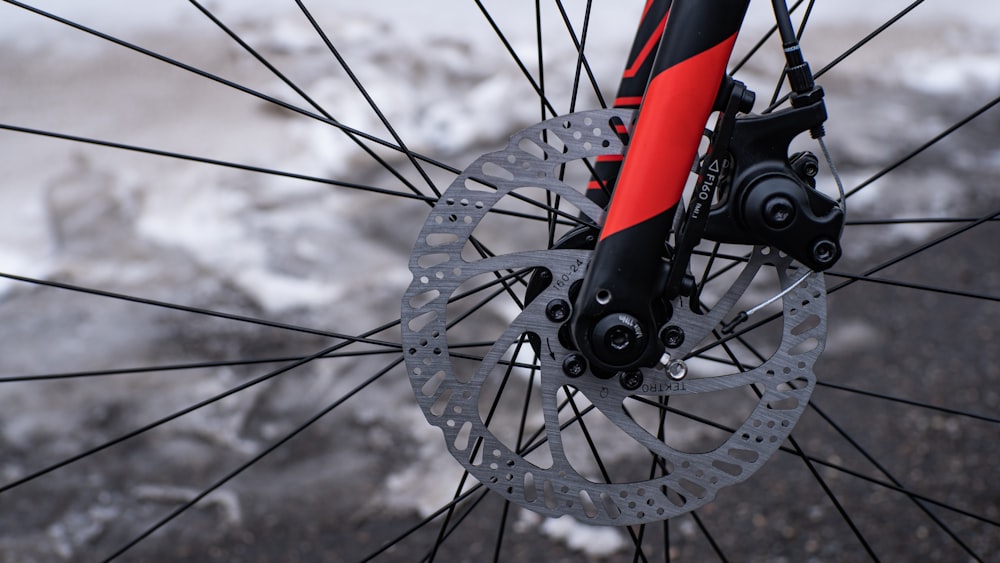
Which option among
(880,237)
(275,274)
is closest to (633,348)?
(275,274)

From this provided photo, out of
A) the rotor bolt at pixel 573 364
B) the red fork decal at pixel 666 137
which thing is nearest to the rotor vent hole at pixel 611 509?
the rotor bolt at pixel 573 364

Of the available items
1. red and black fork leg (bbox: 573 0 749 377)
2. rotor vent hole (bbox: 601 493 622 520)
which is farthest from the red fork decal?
rotor vent hole (bbox: 601 493 622 520)

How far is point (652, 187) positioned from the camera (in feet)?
2.46

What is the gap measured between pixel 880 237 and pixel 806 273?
1.42 meters

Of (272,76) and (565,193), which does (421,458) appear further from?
(272,76)

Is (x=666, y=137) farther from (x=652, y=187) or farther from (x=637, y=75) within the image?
(x=637, y=75)

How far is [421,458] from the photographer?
156 cm

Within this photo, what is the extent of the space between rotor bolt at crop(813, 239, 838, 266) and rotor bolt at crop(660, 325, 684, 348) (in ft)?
0.41

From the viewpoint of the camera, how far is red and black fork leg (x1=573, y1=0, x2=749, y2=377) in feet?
2.40

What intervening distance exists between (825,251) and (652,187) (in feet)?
0.50

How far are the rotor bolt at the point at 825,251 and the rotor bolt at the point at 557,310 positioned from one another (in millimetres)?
207

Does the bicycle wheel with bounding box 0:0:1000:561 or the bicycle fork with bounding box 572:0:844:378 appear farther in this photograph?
the bicycle wheel with bounding box 0:0:1000:561

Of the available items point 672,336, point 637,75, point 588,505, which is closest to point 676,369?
point 672,336

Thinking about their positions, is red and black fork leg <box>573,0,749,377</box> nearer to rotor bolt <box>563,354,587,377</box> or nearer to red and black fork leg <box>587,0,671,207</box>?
rotor bolt <box>563,354,587,377</box>
